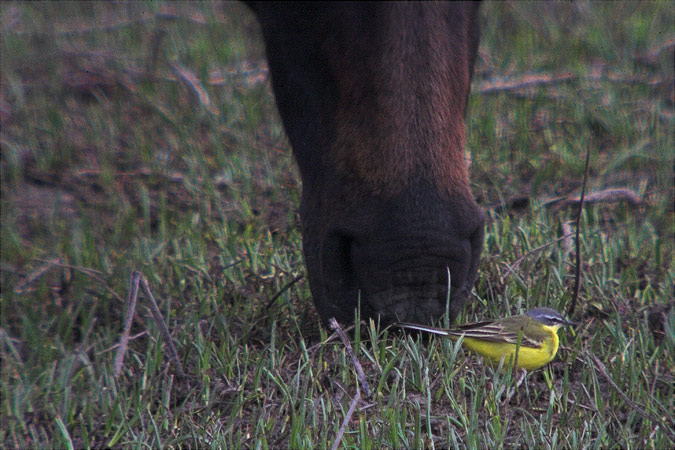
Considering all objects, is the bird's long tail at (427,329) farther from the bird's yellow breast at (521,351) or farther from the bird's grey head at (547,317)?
the bird's grey head at (547,317)

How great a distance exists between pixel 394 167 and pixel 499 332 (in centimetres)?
58

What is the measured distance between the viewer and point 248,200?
167 inches

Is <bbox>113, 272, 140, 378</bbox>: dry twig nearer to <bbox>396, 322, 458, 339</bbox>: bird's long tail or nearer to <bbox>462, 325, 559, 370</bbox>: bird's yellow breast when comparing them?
<bbox>396, 322, 458, 339</bbox>: bird's long tail

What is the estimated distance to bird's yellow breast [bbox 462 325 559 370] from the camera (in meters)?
2.44

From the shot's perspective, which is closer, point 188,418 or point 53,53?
point 188,418

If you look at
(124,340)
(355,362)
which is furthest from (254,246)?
(355,362)

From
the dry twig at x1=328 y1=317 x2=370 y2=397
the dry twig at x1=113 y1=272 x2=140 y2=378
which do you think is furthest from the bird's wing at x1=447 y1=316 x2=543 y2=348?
the dry twig at x1=113 y1=272 x2=140 y2=378

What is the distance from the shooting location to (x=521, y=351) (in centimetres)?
243

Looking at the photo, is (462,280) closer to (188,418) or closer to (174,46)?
(188,418)

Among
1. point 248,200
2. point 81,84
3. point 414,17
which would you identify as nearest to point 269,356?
point 414,17

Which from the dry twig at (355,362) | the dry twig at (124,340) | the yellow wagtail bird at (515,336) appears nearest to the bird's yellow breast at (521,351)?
the yellow wagtail bird at (515,336)

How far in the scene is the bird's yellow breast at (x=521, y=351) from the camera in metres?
2.44

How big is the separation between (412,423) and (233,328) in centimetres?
89

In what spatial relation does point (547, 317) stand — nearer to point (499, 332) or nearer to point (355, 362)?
point (499, 332)
